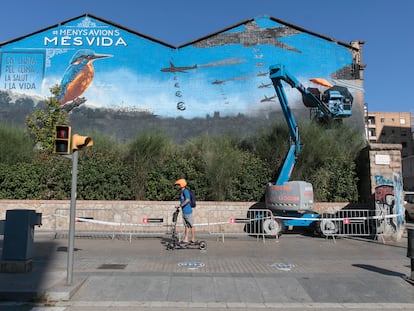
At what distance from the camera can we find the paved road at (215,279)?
5734mm

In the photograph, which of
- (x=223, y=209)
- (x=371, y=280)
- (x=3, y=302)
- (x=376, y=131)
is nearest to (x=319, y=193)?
(x=223, y=209)

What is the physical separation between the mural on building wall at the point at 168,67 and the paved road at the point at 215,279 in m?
16.4

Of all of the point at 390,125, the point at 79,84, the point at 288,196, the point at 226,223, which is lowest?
the point at 226,223

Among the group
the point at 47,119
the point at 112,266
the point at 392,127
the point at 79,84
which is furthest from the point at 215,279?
the point at 392,127

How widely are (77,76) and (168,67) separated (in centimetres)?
630

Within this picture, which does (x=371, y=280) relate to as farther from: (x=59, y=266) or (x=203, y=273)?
(x=59, y=266)

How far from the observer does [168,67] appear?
86.0ft

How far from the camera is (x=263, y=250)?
1071 cm

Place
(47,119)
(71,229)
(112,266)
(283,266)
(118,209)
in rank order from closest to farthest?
(71,229), (112,266), (283,266), (118,209), (47,119)

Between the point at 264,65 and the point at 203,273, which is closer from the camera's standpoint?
the point at 203,273

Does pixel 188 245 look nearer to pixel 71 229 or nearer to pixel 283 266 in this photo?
pixel 283 266

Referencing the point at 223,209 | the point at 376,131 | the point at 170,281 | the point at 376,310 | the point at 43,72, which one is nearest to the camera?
the point at 376,310

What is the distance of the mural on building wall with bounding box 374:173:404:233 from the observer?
12828 mm

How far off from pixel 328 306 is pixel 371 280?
1.97 m
